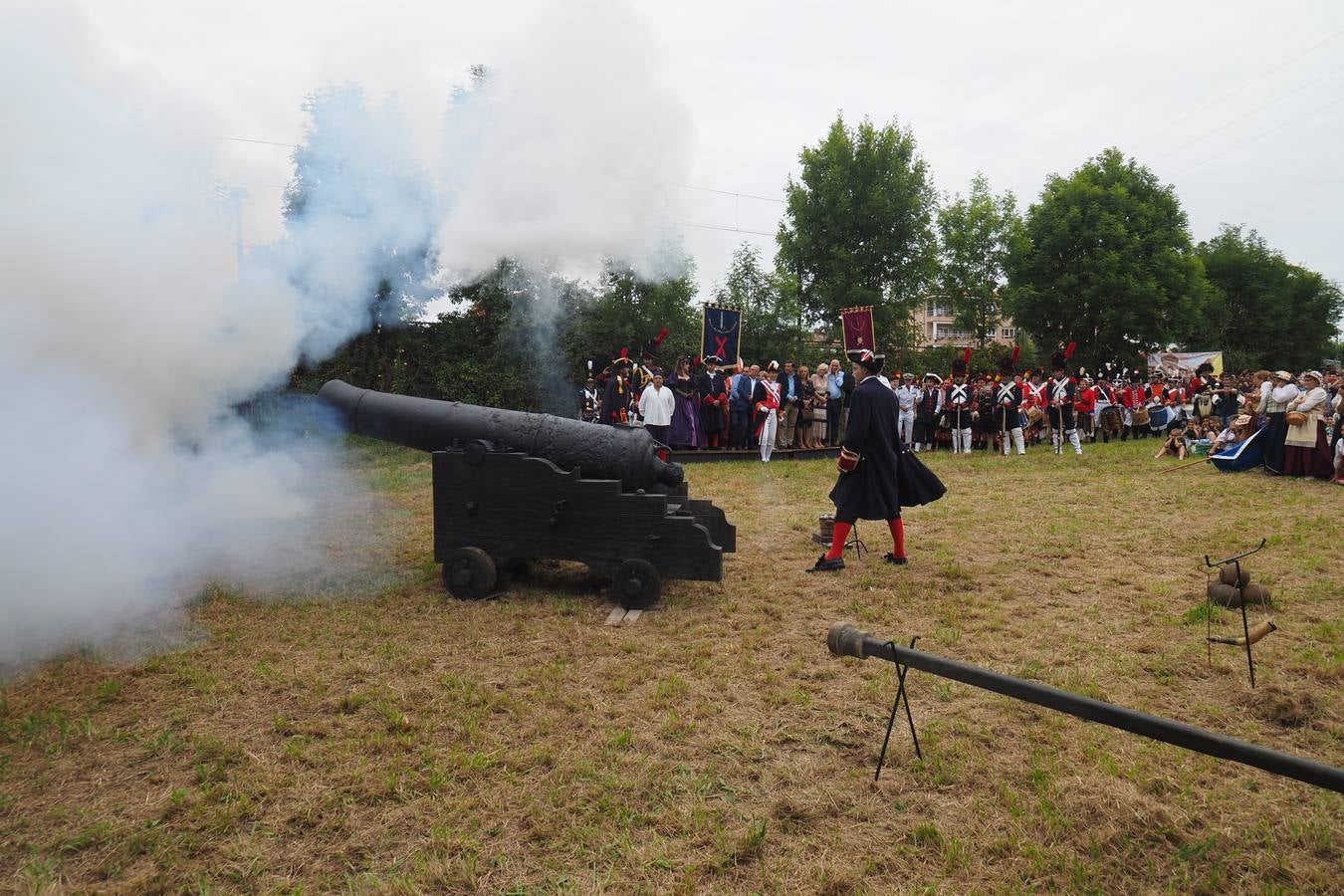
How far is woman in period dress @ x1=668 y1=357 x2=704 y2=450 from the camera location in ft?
44.1

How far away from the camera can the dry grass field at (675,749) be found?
249 cm

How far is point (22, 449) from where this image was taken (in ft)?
14.1

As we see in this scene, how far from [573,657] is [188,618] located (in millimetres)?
2637

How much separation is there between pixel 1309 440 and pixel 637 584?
10.4 m

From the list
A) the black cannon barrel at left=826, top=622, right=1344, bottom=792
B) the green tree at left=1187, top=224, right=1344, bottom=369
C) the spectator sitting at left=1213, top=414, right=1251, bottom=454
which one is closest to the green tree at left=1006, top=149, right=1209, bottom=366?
the green tree at left=1187, top=224, right=1344, bottom=369

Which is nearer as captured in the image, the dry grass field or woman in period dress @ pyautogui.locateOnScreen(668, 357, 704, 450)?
the dry grass field

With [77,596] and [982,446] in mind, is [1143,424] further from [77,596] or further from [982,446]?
[77,596]

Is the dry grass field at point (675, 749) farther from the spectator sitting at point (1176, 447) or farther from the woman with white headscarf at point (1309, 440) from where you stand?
the spectator sitting at point (1176, 447)

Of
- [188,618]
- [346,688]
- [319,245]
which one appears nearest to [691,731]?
[346,688]

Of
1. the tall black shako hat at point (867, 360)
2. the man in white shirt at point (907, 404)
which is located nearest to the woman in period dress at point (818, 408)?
the man in white shirt at point (907, 404)

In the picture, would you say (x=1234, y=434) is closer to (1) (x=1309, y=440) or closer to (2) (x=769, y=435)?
(1) (x=1309, y=440)

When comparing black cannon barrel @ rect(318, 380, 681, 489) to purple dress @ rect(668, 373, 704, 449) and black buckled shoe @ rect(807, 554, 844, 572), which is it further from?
purple dress @ rect(668, 373, 704, 449)

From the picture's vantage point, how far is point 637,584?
5082 mm

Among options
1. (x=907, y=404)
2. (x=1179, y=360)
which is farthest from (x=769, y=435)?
(x=1179, y=360)
